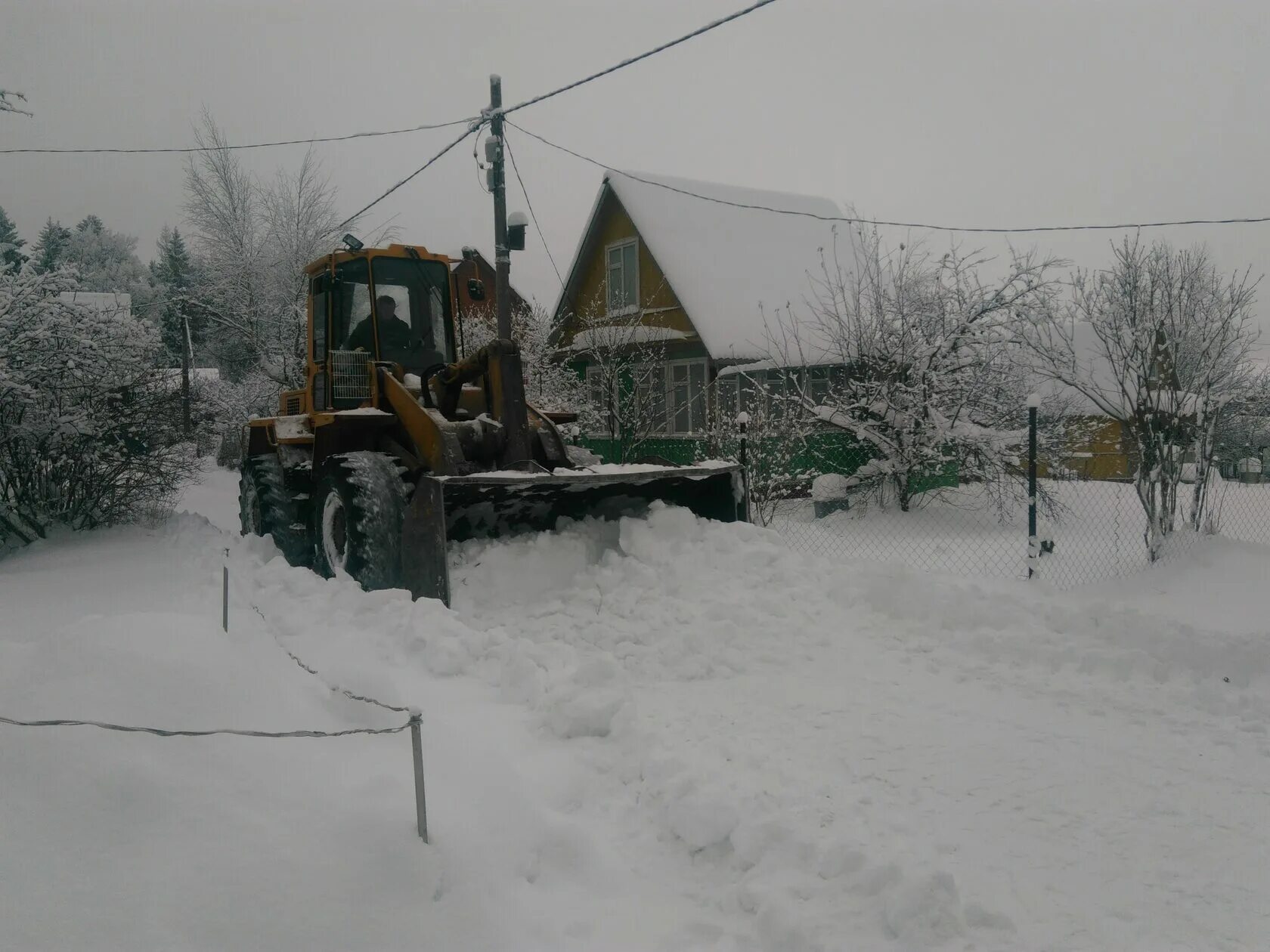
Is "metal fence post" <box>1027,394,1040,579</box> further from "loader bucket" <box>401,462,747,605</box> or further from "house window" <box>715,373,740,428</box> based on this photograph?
"house window" <box>715,373,740,428</box>

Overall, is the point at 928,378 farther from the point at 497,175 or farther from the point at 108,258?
the point at 108,258

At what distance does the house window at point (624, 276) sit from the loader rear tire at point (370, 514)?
12475 mm

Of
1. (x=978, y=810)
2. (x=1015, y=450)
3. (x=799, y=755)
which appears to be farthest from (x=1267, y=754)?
(x=1015, y=450)

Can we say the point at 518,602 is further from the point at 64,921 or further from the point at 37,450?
the point at 37,450

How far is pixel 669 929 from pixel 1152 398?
7.39 meters

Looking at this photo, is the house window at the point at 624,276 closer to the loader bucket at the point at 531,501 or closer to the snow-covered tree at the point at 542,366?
the snow-covered tree at the point at 542,366

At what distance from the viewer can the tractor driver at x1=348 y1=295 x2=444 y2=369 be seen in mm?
8188

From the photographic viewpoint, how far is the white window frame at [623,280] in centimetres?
1866

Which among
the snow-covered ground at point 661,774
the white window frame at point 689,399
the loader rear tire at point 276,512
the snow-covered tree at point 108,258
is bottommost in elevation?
the snow-covered ground at point 661,774

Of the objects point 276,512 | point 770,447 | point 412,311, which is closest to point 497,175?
point 412,311

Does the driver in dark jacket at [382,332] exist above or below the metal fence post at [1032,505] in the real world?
above

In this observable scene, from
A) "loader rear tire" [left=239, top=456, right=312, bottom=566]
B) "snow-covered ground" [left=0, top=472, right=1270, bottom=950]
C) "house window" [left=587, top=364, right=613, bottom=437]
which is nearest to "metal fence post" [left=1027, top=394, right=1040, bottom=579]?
"snow-covered ground" [left=0, top=472, right=1270, bottom=950]

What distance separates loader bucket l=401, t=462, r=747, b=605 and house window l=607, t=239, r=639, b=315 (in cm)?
1186

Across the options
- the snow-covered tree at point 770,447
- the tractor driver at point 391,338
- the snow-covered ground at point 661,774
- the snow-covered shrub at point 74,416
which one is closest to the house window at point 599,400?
the snow-covered tree at point 770,447
